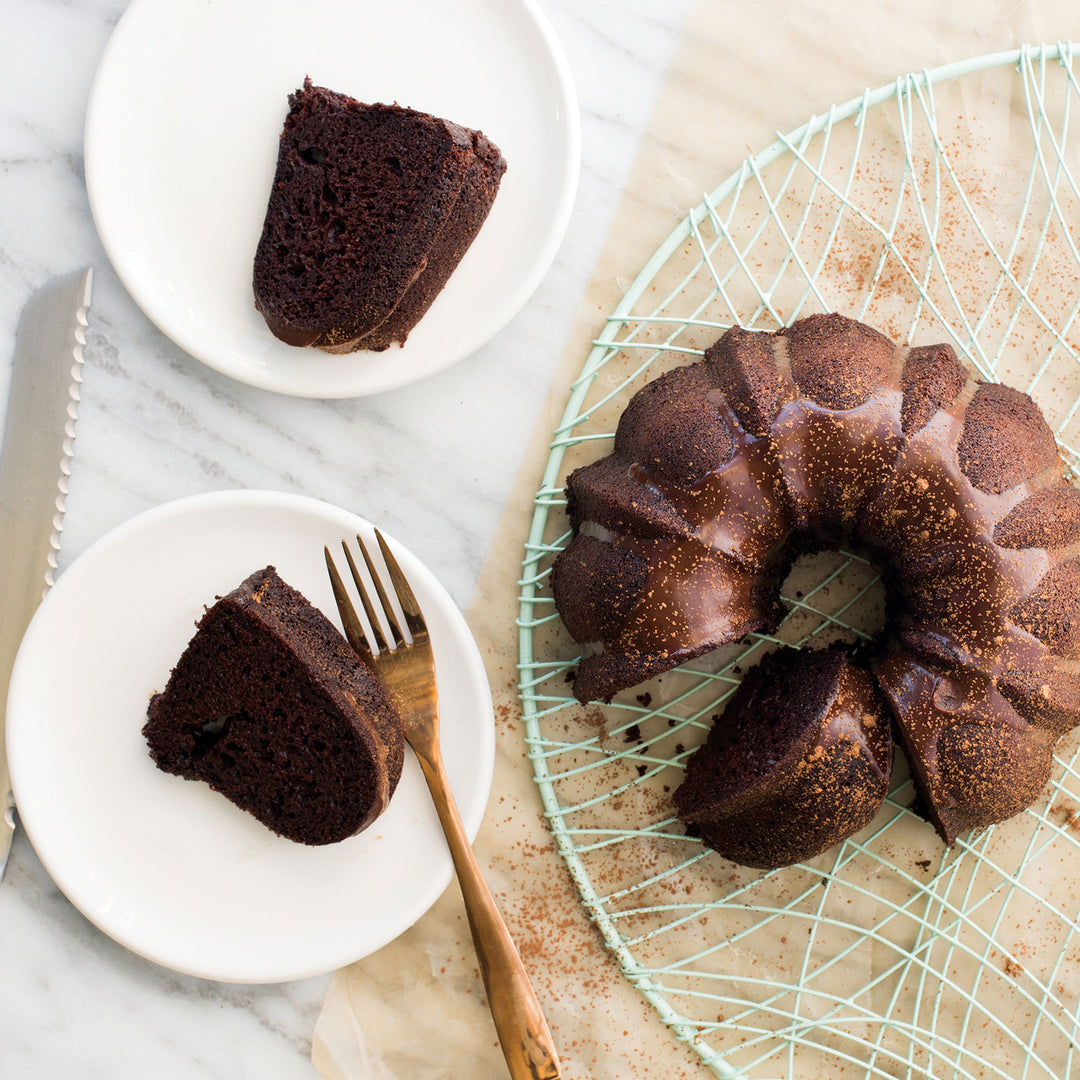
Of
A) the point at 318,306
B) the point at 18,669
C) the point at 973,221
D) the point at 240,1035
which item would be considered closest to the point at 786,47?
the point at 973,221

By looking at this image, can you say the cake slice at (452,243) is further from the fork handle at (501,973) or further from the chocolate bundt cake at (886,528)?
the fork handle at (501,973)

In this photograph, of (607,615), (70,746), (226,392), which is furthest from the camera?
(226,392)

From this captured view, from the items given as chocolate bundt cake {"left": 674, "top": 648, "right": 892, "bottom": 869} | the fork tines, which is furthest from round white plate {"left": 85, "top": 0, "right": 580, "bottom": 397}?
chocolate bundt cake {"left": 674, "top": 648, "right": 892, "bottom": 869}

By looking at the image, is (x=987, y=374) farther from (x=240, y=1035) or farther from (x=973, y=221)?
(x=240, y=1035)

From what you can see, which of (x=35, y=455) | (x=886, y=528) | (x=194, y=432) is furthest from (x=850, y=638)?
(x=35, y=455)

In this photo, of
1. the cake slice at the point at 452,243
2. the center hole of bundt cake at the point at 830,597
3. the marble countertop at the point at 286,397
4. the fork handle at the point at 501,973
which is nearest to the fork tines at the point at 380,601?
the marble countertop at the point at 286,397

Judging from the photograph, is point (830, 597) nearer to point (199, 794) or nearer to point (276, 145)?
point (199, 794)
